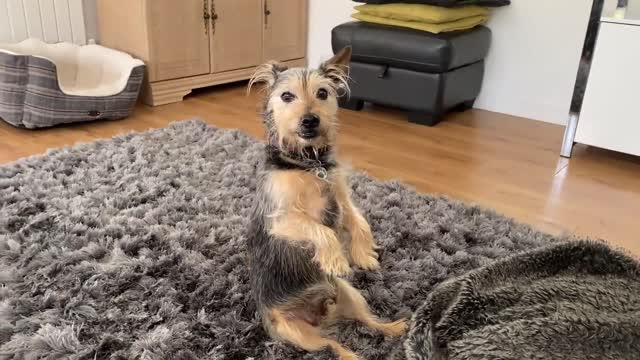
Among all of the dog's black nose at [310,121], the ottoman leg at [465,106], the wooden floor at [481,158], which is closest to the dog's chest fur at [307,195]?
the dog's black nose at [310,121]

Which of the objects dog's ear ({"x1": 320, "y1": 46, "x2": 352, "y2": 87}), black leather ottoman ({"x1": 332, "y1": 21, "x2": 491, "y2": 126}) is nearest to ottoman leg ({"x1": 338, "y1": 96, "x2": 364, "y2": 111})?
black leather ottoman ({"x1": 332, "y1": 21, "x2": 491, "y2": 126})

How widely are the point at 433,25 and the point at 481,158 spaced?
0.90 meters

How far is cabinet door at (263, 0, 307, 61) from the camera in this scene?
14.2ft

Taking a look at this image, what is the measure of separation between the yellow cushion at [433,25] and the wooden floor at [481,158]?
58 cm

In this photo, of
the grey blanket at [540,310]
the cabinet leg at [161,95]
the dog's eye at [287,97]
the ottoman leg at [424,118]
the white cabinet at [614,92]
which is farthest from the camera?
the cabinet leg at [161,95]

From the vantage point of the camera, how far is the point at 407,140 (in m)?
3.21

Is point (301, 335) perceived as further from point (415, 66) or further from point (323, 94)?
point (415, 66)

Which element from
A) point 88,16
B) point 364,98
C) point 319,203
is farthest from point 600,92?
point 88,16

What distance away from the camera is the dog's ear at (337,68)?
1495 mm

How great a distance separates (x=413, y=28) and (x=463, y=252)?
192 centimetres

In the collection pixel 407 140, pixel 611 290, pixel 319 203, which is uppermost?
pixel 319 203

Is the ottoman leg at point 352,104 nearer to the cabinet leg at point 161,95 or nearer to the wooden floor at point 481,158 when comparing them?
the wooden floor at point 481,158

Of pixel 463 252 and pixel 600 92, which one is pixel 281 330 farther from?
pixel 600 92

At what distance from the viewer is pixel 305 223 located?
1364 millimetres
